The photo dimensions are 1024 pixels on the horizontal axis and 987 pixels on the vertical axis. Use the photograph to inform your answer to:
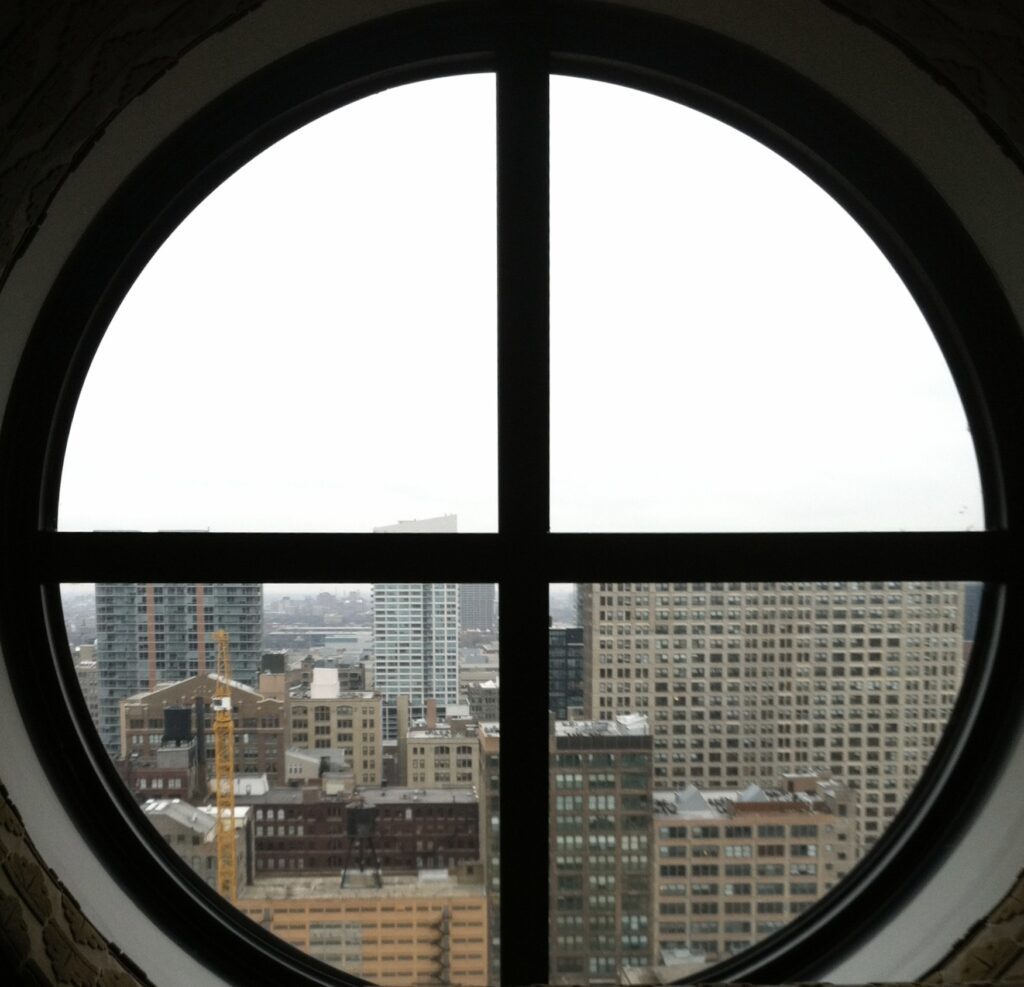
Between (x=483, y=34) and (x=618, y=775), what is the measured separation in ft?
4.26

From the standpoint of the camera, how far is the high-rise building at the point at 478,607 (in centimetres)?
140

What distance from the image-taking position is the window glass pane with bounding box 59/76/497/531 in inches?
57.0

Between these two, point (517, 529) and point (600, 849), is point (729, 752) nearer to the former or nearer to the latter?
point (600, 849)

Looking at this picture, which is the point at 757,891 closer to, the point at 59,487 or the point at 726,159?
the point at 726,159

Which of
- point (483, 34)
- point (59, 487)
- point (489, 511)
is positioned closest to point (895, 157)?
point (483, 34)

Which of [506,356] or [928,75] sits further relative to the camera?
[506,356]

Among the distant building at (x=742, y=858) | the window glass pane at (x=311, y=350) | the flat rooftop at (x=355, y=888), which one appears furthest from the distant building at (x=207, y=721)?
the distant building at (x=742, y=858)

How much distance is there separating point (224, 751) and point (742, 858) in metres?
0.94

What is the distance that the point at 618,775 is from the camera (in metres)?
1.48

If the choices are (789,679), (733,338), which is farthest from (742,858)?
(733,338)

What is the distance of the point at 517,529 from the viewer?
1373mm

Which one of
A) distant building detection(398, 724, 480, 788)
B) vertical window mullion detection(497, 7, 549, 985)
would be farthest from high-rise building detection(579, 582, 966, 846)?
distant building detection(398, 724, 480, 788)

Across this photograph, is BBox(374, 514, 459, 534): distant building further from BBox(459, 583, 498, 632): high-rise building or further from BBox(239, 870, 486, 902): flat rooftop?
BBox(239, 870, 486, 902): flat rooftop

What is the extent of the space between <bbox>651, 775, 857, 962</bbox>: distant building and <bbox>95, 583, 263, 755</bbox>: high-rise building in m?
0.78
